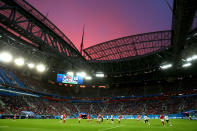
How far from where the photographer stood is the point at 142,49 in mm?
46094

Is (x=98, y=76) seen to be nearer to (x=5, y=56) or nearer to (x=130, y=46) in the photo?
(x=130, y=46)

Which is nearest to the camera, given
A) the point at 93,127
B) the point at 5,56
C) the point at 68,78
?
the point at 93,127

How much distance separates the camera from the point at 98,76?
2188 inches

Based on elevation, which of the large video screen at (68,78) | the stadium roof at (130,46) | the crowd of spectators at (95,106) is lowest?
the crowd of spectators at (95,106)

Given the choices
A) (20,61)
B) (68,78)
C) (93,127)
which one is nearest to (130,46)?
(68,78)

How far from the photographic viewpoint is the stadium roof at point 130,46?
41.7m

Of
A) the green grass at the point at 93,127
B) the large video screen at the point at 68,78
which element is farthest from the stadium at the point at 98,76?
the green grass at the point at 93,127

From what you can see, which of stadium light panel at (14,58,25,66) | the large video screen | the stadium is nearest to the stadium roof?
the stadium

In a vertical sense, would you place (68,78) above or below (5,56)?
below

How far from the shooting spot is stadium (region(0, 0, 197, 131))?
22344 millimetres

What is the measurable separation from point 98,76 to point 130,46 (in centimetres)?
1807

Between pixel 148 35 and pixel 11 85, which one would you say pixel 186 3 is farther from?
pixel 11 85

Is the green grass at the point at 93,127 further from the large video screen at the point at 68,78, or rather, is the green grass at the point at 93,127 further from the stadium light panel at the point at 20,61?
the large video screen at the point at 68,78

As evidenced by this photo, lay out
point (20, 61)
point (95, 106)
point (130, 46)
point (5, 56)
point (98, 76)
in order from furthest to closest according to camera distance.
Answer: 1. point (95, 106)
2. point (98, 76)
3. point (130, 46)
4. point (20, 61)
5. point (5, 56)
